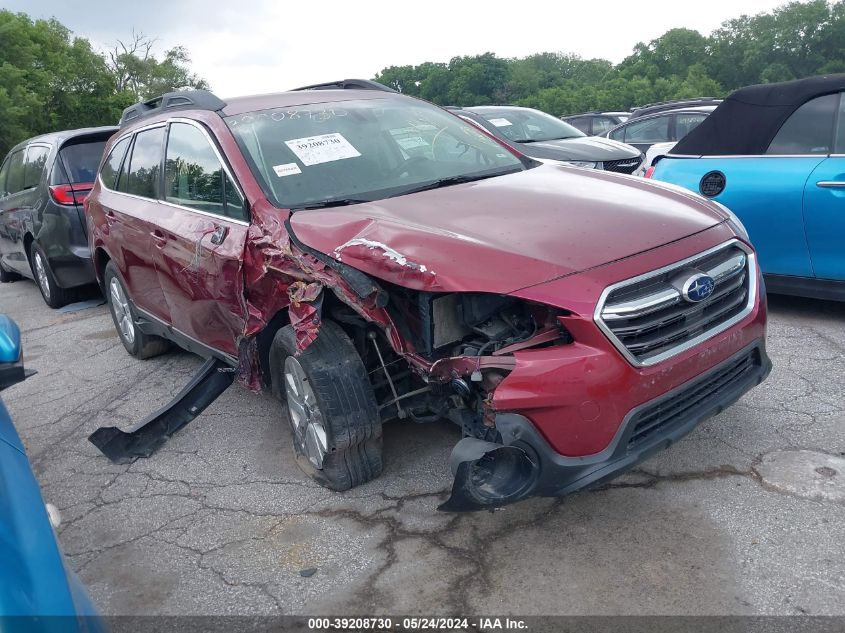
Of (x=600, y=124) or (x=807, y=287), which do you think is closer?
(x=807, y=287)

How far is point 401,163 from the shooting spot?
153 inches

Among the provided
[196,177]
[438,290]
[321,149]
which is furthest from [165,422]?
[438,290]

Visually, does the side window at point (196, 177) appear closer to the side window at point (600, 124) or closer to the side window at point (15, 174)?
the side window at point (15, 174)

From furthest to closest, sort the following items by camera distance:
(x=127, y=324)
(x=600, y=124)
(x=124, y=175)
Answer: (x=600, y=124) < (x=127, y=324) < (x=124, y=175)

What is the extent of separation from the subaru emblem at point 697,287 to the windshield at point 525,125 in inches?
252

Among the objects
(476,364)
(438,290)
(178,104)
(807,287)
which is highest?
(178,104)

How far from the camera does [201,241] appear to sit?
3.85 meters

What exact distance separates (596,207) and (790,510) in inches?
56.8

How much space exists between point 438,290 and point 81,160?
5.94m

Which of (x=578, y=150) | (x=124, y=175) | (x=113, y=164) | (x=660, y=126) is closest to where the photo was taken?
(x=124, y=175)

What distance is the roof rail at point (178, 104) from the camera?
4.28 meters

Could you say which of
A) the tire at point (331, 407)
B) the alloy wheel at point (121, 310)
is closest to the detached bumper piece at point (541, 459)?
the tire at point (331, 407)

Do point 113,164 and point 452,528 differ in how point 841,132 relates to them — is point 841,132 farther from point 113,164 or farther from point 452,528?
point 113,164

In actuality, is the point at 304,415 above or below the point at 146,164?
below
